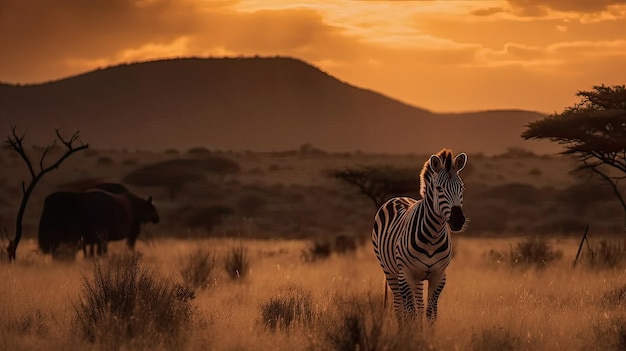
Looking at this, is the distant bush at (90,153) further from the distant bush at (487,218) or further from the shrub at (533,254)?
the shrub at (533,254)

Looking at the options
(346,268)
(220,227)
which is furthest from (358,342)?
(220,227)

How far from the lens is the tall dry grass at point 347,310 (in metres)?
10.2

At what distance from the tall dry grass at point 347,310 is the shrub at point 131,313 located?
0.66 feet

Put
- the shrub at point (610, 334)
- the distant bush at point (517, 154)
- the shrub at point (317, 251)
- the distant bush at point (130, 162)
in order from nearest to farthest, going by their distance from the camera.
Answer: the shrub at point (610, 334), the shrub at point (317, 251), the distant bush at point (130, 162), the distant bush at point (517, 154)

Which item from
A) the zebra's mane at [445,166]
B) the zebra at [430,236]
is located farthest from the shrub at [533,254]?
the zebra's mane at [445,166]

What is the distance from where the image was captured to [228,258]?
20.1m

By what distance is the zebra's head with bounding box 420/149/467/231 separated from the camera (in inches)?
397

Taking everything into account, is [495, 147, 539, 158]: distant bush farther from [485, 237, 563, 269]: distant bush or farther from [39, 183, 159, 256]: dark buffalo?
[39, 183, 159, 256]: dark buffalo

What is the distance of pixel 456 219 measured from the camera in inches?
393

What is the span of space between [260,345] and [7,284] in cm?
667

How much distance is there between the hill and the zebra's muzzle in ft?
371

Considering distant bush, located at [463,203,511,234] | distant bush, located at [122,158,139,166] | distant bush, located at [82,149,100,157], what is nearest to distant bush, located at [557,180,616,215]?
distant bush, located at [463,203,511,234]

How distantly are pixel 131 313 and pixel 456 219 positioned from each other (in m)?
3.83

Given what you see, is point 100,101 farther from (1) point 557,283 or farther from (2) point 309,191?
(1) point 557,283
